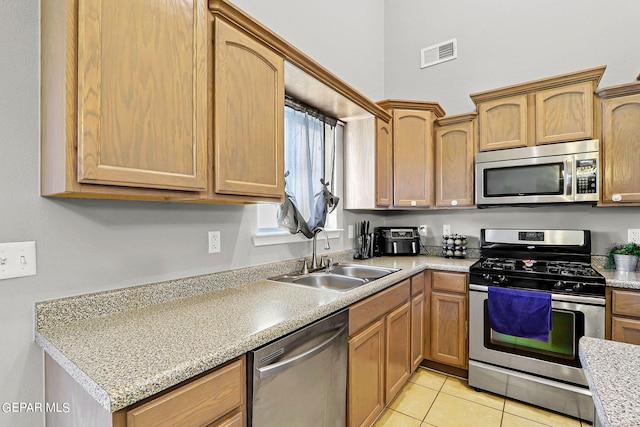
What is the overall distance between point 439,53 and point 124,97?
10.7ft

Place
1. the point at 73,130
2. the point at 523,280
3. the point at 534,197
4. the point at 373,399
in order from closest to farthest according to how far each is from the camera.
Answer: the point at 73,130 < the point at 373,399 < the point at 523,280 < the point at 534,197

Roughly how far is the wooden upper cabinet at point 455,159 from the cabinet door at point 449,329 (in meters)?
0.87

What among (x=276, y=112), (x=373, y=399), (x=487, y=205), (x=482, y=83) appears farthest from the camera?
(x=482, y=83)

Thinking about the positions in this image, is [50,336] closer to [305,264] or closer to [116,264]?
[116,264]

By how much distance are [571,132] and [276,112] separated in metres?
2.21

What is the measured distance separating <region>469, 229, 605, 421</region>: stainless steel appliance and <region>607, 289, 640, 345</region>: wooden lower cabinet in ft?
0.21

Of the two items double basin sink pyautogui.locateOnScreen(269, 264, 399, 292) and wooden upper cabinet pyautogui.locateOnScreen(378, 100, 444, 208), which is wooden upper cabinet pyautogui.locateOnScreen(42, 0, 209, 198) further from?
wooden upper cabinet pyautogui.locateOnScreen(378, 100, 444, 208)

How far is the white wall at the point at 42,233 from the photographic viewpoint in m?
1.08

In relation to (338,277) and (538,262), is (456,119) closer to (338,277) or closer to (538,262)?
(538,262)

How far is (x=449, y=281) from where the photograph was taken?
99.7 inches

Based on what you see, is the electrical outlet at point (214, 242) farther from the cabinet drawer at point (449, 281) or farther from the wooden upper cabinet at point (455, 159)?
the wooden upper cabinet at point (455, 159)

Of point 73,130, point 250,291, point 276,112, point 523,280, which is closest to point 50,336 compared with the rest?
point 73,130

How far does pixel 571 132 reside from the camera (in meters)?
2.36

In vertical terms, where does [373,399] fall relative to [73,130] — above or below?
below
